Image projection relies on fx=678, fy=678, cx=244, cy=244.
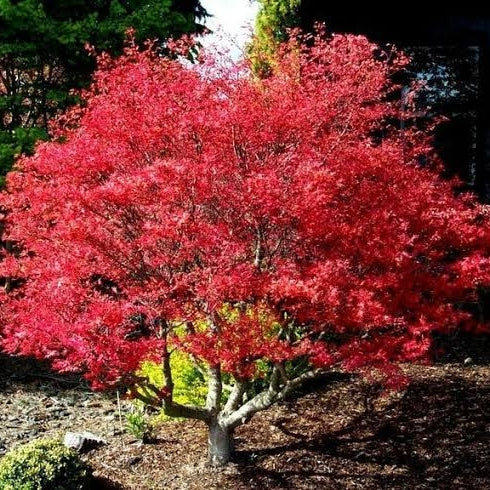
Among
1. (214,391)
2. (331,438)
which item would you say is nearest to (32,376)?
(214,391)

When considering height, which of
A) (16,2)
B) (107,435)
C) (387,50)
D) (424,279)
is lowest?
(107,435)

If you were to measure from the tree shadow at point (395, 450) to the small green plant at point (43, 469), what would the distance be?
1.74 metres

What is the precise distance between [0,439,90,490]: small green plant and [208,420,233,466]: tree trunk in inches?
53.0

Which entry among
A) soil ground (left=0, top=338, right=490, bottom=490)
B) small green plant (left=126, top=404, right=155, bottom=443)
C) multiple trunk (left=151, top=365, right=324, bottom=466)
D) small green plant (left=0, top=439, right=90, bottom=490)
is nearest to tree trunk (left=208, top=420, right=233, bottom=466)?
multiple trunk (left=151, top=365, right=324, bottom=466)

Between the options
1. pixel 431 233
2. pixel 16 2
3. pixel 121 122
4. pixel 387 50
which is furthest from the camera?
pixel 16 2

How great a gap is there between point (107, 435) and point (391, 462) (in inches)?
151

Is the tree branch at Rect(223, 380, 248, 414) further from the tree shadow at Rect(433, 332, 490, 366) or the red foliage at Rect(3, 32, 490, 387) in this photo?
the tree shadow at Rect(433, 332, 490, 366)

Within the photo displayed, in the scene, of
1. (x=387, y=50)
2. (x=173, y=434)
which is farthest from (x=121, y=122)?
(x=387, y=50)

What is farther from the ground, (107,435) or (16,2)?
(16,2)

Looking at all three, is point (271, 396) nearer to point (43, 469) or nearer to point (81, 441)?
point (43, 469)

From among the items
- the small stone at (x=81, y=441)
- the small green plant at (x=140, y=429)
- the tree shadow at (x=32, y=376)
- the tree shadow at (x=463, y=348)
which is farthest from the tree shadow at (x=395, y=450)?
the tree shadow at (x=32, y=376)

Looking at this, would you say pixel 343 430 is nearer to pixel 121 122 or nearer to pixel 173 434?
pixel 173 434

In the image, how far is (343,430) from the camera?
26.8 feet

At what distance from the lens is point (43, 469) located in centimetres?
650
